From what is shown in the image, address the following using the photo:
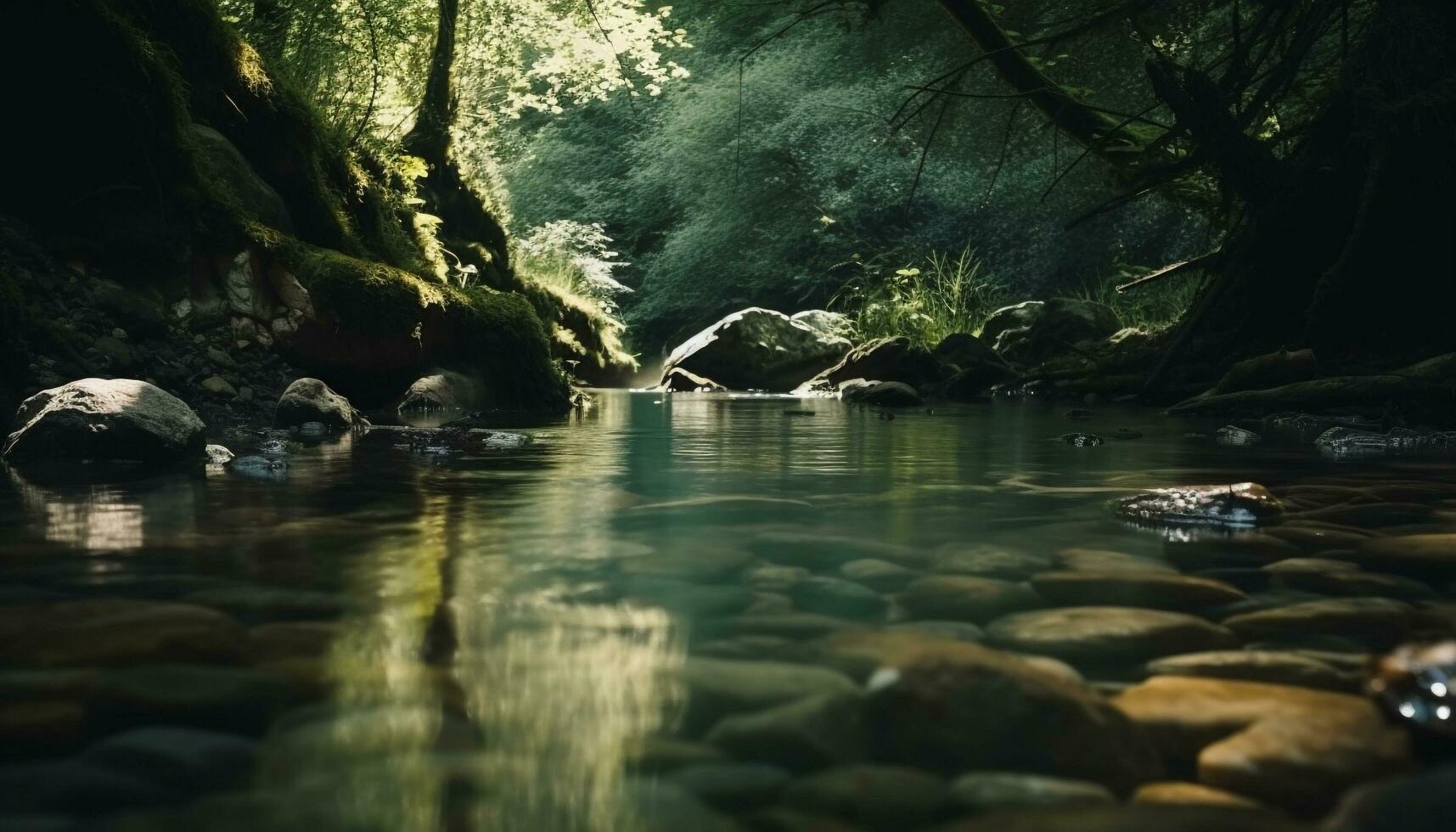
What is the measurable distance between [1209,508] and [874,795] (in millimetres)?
2119

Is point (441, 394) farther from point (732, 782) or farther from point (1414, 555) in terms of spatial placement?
point (732, 782)

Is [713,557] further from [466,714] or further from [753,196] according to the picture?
[753,196]

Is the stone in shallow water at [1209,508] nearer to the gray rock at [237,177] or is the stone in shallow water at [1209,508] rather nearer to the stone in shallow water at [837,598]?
the stone in shallow water at [837,598]

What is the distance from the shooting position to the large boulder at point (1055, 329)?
634 inches

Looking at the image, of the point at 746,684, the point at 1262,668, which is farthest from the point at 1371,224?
the point at 746,684

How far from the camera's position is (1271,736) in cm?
127

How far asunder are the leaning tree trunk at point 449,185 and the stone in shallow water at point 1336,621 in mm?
13025

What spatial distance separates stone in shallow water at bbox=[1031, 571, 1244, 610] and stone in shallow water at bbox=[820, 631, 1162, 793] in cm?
61

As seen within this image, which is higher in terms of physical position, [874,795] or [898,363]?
[898,363]

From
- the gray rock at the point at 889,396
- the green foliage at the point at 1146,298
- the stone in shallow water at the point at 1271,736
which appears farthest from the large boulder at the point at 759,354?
the stone in shallow water at the point at 1271,736

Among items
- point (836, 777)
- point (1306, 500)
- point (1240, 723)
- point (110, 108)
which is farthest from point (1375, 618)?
point (110, 108)

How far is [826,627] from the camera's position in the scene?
181 centimetres

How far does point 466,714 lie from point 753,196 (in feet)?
89.1

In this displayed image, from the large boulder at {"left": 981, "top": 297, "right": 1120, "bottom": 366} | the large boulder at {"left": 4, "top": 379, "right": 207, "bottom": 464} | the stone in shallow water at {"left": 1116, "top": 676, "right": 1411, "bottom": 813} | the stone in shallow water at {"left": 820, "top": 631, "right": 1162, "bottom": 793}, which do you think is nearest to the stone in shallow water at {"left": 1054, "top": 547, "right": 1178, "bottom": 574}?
the stone in shallow water at {"left": 1116, "top": 676, "right": 1411, "bottom": 813}
